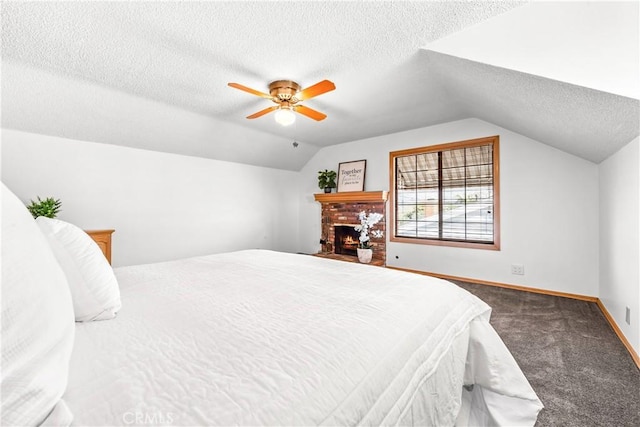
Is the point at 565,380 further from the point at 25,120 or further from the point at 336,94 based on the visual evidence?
the point at 25,120

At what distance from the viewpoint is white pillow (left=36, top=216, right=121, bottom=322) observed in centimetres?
97

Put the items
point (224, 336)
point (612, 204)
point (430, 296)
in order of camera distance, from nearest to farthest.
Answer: point (224, 336)
point (430, 296)
point (612, 204)

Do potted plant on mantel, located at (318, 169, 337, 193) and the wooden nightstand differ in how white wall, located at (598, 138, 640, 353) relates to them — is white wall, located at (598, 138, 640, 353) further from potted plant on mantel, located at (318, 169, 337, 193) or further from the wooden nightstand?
the wooden nightstand

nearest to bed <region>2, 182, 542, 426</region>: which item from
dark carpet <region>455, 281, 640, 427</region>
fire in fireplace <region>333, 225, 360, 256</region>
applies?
dark carpet <region>455, 281, 640, 427</region>

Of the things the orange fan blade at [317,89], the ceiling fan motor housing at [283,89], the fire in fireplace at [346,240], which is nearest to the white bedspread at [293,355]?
the orange fan blade at [317,89]

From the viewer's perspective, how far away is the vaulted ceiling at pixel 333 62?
169 cm

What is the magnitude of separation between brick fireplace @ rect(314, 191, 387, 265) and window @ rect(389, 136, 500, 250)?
0.28m

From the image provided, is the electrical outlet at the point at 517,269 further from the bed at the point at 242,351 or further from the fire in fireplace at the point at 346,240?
the bed at the point at 242,351

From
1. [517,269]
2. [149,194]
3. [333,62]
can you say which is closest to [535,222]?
[517,269]

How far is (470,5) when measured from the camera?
1.73 m

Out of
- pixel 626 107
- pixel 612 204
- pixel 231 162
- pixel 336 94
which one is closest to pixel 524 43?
pixel 626 107

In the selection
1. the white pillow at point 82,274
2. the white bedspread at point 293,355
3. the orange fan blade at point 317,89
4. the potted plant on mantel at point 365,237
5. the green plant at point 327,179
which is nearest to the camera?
the white bedspread at point 293,355

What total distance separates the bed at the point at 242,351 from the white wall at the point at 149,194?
266 cm

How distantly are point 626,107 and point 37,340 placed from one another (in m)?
2.84
